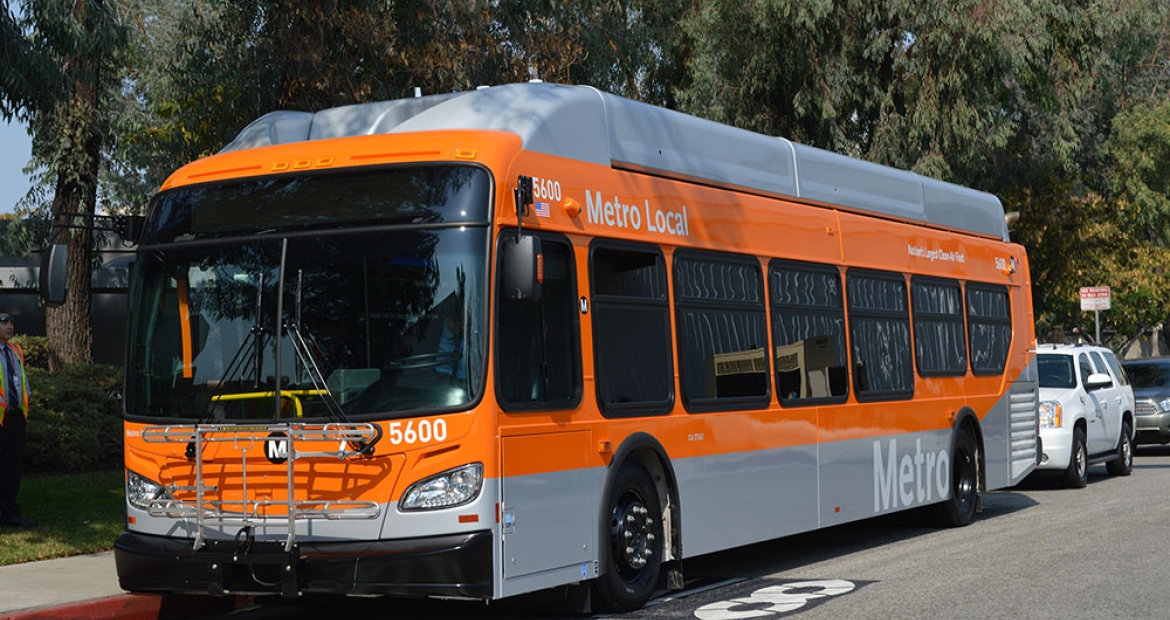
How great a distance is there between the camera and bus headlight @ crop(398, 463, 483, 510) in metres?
8.38

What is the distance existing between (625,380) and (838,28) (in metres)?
17.1

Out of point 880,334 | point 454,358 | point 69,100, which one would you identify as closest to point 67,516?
point 69,100

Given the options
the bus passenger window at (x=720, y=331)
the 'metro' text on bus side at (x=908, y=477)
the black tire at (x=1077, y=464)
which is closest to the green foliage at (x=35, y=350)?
the black tire at (x=1077, y=464)

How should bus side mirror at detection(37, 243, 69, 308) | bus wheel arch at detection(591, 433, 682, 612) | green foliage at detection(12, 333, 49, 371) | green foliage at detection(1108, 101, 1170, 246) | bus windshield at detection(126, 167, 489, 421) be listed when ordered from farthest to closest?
green foliage at detection(1108, 101, 1170, 246) < green foliage at detection(12, 333, 49, 371) < bus wheel arch at detection(591, 433, 682, 612) < bus side mirror at detection(37, 243, 69, 308) < bus windshield at detection(126, 167, 489, 421)

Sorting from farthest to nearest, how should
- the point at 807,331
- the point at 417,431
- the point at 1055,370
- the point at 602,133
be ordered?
the point at 1055,370 < the point at 807,331 < the point at 602,133 < the point at 417,431

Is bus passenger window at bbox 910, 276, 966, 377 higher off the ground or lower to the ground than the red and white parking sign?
lower

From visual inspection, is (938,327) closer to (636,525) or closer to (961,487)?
(961,487)

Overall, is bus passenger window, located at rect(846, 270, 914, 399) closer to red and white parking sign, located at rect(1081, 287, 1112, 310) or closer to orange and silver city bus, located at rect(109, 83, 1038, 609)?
orange and silver city bus, located at rect(109, 83, 1038, 609)

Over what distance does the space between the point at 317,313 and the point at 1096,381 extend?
1449cm

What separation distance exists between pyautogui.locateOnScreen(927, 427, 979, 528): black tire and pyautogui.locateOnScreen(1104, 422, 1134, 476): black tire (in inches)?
276

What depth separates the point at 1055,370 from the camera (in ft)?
68.4

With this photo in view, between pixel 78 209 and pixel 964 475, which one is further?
pixel 78 209

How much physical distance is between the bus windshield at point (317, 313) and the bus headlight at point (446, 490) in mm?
365

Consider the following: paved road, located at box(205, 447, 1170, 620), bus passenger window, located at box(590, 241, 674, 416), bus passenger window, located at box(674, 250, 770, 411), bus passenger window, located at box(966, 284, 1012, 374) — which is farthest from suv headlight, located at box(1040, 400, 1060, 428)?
bus passenger window, located at box(590, 241, 674, 416)
